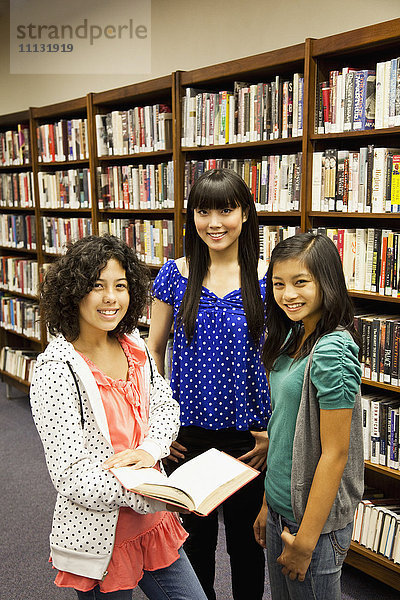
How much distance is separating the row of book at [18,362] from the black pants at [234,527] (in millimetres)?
2953

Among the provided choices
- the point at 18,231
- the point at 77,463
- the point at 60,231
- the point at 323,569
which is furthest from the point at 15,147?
the point at 323,569

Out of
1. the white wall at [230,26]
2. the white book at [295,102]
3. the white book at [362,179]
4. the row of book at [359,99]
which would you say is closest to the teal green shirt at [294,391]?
the white book at [362,179]

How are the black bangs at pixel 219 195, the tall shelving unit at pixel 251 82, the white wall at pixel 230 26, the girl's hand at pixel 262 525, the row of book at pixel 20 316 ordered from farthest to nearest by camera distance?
the row of book at pixel 20 316, the white wall at pixel 230 26, the tall shelving unit at pixel 251 82, the black bangs at pixel 219 195, the girl's hand at pixel 262 525

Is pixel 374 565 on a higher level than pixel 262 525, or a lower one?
lower

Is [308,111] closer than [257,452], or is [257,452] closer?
[257,452]

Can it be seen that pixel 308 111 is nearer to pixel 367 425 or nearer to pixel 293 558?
pixel 367 425

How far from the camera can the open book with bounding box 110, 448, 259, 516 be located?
3.77 feet

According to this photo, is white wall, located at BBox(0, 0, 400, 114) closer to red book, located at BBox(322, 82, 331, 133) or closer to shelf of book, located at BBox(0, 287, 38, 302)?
red book, located at BBox(322, 82, 331, 133)

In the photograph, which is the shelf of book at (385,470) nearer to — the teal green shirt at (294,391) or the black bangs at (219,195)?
the teal green shirt at (294,391)

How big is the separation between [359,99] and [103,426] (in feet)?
5.16

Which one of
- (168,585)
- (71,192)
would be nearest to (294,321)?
(168,585)

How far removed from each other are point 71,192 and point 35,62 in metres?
1.67

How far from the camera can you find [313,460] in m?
1.22

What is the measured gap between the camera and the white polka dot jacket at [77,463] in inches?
45.8
